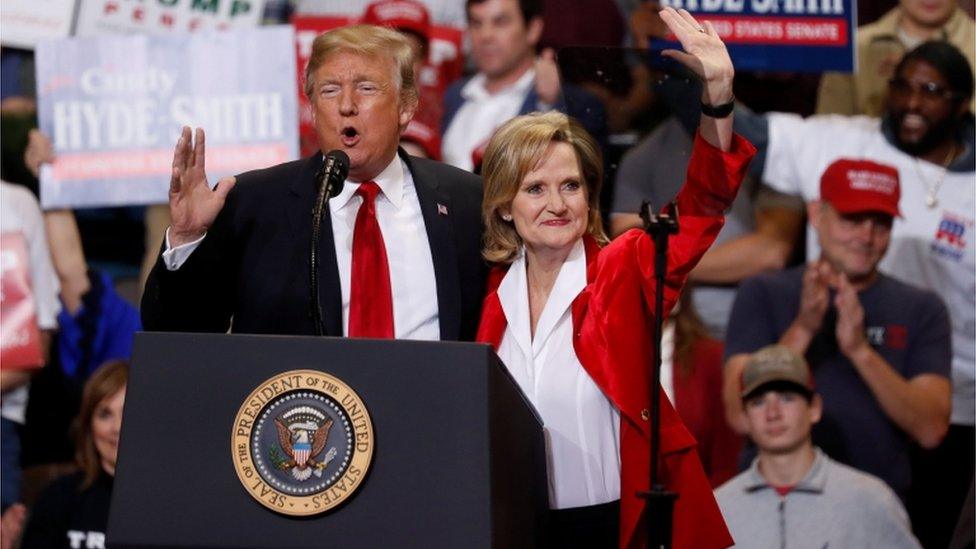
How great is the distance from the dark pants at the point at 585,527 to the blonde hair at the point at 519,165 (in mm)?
527

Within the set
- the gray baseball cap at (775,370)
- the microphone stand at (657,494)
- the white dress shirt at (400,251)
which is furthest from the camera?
the gray baseball cap at (775,370)

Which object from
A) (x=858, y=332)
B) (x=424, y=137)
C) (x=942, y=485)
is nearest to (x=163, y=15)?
(x=424, y=137)

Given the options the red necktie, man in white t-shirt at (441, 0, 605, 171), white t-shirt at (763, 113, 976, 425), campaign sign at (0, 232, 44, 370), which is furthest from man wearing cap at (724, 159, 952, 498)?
campaign sign at (0, 232, 44, 370)

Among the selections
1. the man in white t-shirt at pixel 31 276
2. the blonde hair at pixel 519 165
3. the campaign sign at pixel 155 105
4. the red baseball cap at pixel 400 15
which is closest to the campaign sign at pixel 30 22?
the campaign sign at pixel 155 105

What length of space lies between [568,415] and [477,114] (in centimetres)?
291

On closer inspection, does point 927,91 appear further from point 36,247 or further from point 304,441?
point 304,441

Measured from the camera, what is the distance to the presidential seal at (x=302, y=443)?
2.33 metres

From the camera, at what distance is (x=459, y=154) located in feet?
18.3

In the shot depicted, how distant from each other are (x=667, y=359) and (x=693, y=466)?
2.12 m

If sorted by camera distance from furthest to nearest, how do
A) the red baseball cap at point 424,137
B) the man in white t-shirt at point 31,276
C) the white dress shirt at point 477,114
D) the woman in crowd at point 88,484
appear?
the white dress shirt at point 477,114 < the red baseball cap at point 424,137 < the man in white t-shirt at point 31,276 < the woman in crowd at point 88,484

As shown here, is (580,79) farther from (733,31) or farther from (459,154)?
(459,154)

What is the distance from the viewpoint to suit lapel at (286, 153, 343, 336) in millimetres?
2965

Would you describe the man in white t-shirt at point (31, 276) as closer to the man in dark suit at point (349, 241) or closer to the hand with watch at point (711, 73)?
the man in dark suit at point (349, 241)

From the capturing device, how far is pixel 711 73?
2742mm
